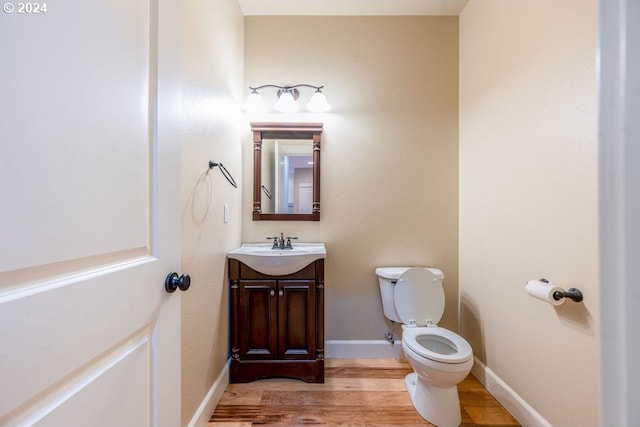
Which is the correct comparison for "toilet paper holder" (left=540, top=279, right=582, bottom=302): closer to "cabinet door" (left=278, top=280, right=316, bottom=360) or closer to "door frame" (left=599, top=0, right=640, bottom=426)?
"door frame" (left=599, top=0, right=640, bottom=426)

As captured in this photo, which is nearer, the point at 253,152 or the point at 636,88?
the point at 636,88

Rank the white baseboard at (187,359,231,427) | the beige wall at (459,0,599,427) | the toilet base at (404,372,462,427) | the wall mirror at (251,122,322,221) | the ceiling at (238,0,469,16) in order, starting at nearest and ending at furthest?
the beige wall at (459,0,599,427)
the white baseboard at (187,359,231,427)
the toilet base at (404,372,462,427)
the ceiling at (238,0,469,16)
the wall mirror at (251,122,322,221)

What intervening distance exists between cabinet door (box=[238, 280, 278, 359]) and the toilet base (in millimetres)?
955

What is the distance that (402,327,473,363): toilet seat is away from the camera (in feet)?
4.51

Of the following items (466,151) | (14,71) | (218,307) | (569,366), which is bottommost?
(569,366)

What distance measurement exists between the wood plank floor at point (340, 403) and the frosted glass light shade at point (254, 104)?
2040 mm

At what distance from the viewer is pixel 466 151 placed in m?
1.97

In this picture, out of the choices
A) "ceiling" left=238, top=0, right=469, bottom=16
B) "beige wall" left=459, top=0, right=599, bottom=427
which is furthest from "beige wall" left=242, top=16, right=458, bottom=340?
"beige wall" left=459, top=0, right=599, bottom=427

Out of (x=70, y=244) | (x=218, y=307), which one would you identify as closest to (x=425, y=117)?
(x=218, y=307)

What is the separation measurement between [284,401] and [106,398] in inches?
50.0

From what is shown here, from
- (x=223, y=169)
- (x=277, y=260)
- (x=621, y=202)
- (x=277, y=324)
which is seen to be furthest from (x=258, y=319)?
(x=621, y=202)

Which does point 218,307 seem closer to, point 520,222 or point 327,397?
point 327,397

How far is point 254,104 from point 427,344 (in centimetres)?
217

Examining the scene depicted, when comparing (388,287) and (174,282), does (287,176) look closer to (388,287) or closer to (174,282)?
(388,287)
